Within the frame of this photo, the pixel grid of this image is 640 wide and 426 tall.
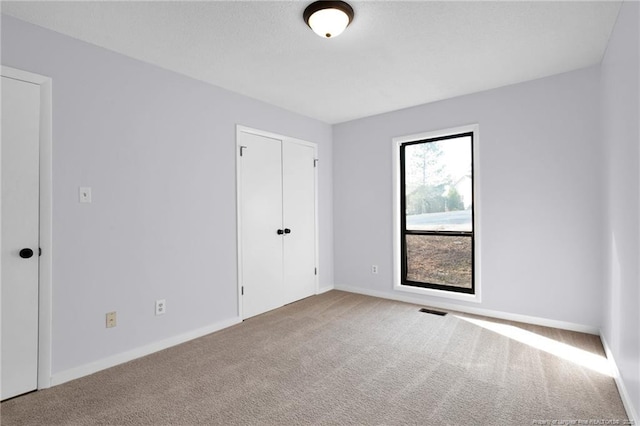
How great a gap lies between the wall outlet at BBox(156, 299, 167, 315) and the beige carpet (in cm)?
36

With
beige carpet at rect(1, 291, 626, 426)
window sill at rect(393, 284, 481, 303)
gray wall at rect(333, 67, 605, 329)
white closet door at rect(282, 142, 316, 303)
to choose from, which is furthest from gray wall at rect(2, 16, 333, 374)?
gray wall at rect(333, 67, 605, 329)

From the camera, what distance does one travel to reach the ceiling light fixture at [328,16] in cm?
203

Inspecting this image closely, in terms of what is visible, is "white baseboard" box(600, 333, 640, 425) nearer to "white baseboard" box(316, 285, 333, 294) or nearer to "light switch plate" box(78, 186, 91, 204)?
"white baseboard" box(316, 285, 333, 294)

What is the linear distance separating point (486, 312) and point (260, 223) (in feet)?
9.04

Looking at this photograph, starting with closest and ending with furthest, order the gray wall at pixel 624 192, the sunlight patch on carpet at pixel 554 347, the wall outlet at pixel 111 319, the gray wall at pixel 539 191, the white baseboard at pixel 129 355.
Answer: the gray wall at pixel 624 192
the white baseboard at pixel 129 355
the sunlight patch on carpet at pixel 554 347
the wall outlet at pixel 111 319
the gray wall at pixel 539 191

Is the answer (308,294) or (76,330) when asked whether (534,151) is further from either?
(76,330)

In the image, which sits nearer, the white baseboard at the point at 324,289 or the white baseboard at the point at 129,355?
the white baseboard at the point at 129,355

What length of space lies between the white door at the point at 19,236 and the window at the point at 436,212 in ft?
12.0

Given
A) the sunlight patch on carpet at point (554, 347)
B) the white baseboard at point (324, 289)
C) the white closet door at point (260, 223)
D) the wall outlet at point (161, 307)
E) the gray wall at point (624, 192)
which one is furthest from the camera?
the white baseboard at point (324, 289)

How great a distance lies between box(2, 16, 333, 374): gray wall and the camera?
2.35 m

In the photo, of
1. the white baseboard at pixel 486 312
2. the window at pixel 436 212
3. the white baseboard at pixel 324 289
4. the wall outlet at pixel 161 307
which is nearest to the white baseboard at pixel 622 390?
the white baseboard at pixel 486 312

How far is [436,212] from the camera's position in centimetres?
409

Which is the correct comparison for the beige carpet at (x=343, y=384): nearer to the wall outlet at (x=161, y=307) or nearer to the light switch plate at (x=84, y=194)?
the wall outlet at (x=161, y=307)

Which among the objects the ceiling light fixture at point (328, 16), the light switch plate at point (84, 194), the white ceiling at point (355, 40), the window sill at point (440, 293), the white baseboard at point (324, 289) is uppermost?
the white ceiling at point (355, 40)
